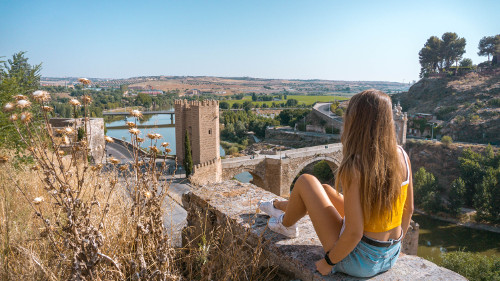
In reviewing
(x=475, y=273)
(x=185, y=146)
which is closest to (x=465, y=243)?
(x=475, y=273)

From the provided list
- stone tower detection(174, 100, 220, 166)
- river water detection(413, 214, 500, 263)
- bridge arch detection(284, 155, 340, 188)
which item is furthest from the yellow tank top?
bridge arch detection(284, 155, 340, 188)

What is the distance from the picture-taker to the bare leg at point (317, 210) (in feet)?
5.51

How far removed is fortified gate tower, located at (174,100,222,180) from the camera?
15.4m

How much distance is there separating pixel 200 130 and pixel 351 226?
1415 centimetres

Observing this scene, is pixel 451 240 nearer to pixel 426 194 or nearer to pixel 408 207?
pixel 426 194

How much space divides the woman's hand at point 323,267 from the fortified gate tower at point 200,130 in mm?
13559

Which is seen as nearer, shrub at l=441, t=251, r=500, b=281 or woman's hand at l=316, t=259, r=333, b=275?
woman's hand at l=316, t=259, r=333, b=275

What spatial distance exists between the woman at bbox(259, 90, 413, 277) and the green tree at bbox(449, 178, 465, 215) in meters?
20.9

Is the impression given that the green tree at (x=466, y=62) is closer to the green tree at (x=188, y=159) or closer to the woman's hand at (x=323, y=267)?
the green tree at (x=188, y=159)

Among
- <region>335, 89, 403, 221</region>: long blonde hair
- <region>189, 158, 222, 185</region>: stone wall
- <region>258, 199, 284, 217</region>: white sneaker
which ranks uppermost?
<region>335, 89, 403, 221</region>: long blonde hair

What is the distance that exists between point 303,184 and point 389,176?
0.44 metres

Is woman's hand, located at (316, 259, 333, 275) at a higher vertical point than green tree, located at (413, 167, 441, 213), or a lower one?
higher

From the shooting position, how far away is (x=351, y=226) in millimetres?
1555

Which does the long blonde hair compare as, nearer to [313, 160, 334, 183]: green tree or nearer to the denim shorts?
the denim shorts
